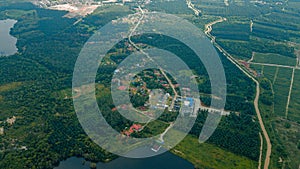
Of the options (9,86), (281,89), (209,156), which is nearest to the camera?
(209,156)

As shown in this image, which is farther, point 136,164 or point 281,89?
point 281,89

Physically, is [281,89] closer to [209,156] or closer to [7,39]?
[209,156]

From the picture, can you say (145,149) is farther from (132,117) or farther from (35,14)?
(35,14)

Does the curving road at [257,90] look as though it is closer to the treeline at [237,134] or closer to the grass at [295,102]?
the treeline at [237,134]

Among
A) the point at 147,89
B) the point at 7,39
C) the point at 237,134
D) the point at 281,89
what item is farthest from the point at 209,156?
the point at 7,39

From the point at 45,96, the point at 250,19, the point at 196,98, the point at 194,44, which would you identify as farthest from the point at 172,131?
the point at 250,19

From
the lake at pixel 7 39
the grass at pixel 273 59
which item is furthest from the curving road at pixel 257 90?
the lake at pixel 7 39

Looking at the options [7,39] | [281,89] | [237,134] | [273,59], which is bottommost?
[237,134]
